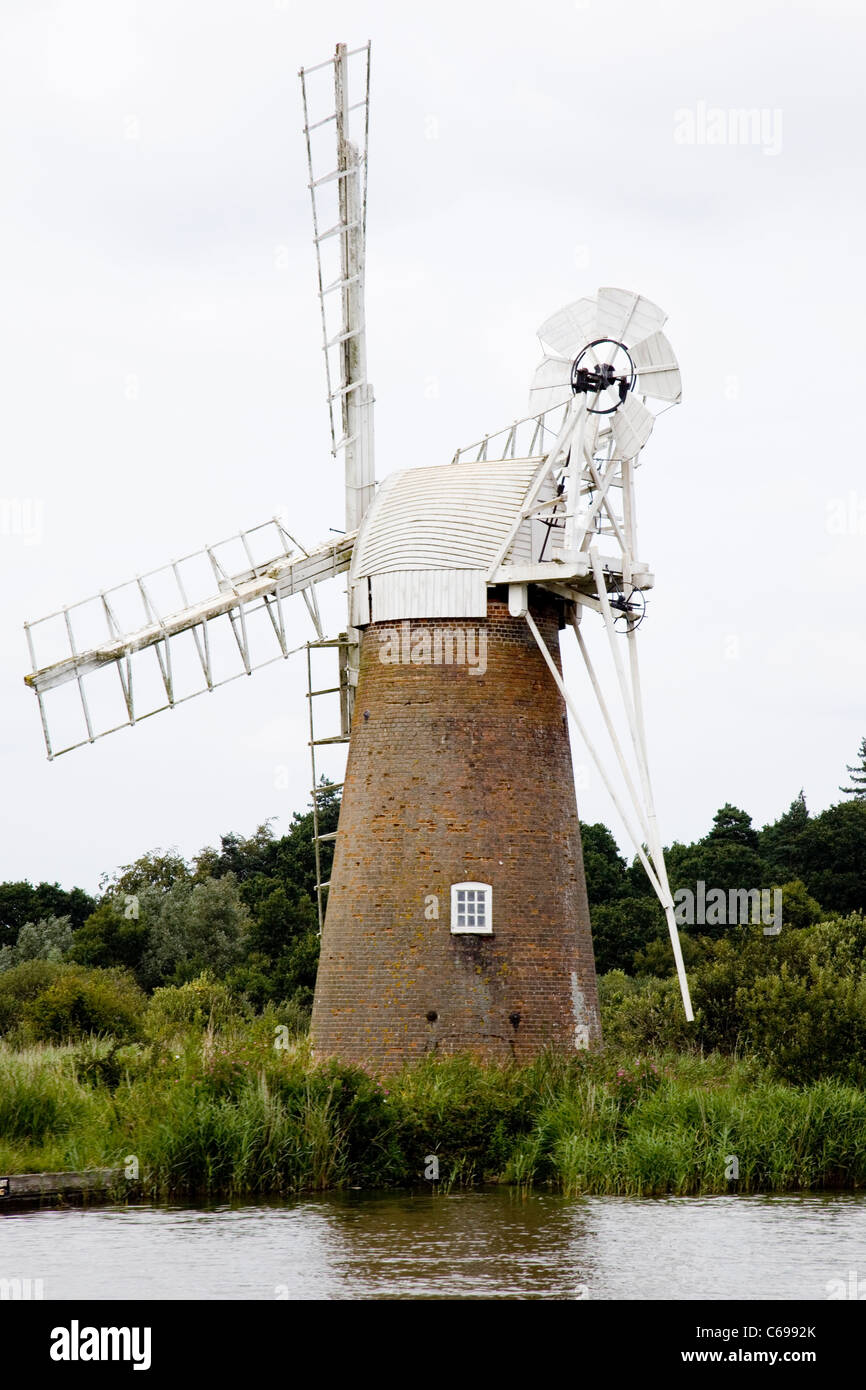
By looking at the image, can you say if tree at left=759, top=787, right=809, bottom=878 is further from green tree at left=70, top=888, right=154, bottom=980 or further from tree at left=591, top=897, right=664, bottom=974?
green tree at left=70, top=888, right=154, bottom=980

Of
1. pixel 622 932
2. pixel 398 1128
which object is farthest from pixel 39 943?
pixel 398 1128

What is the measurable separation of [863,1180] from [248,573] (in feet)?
37.8

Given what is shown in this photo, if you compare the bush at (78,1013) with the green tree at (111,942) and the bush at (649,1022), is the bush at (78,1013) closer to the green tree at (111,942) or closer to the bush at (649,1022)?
the bush at (649,1022)

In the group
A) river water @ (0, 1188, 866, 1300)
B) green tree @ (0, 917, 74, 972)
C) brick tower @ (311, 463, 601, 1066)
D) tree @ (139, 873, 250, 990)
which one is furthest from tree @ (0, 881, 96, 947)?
river water @ (0, 1188, 866, 1300)

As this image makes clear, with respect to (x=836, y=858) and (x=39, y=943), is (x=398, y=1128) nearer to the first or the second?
(x=39, y=943)

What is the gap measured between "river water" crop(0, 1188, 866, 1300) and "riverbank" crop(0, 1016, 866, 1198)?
1.92ft

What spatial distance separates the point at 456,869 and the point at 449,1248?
7.67 m

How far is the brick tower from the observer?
24.0 m

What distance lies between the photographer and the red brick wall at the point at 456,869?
2398 cm

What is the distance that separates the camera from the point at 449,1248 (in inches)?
672
